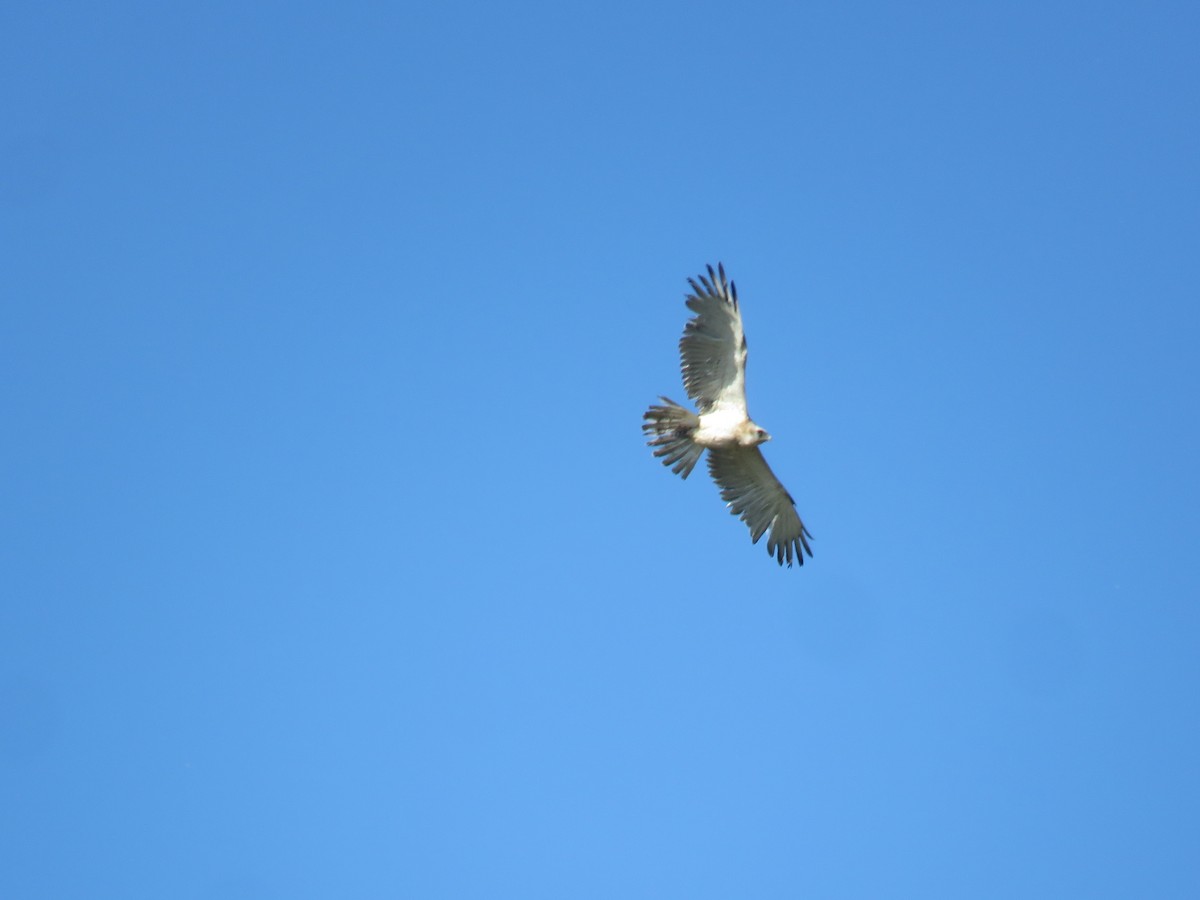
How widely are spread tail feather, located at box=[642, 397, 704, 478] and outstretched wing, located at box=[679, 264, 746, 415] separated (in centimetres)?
24

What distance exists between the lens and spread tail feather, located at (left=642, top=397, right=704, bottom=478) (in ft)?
58.5

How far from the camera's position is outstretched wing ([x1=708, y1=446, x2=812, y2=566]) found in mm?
18375

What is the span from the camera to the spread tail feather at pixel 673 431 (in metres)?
17.8

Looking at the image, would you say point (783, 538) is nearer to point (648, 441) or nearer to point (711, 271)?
point (648, 441)

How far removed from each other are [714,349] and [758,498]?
7.31 feet

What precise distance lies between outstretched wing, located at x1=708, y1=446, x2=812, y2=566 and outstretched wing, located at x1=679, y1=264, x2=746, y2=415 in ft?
2.15

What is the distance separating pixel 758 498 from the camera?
747 inches

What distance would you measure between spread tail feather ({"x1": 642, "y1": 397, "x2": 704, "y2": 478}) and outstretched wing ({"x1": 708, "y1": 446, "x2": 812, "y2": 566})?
0.34 m

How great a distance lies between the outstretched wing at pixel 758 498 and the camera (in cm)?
1838

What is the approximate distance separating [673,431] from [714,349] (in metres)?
1.05

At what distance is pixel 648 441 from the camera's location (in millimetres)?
17875

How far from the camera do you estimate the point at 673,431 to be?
17906mm

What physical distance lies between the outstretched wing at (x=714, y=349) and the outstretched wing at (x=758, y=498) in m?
0.66

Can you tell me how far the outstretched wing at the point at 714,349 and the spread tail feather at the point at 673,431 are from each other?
243 mm
